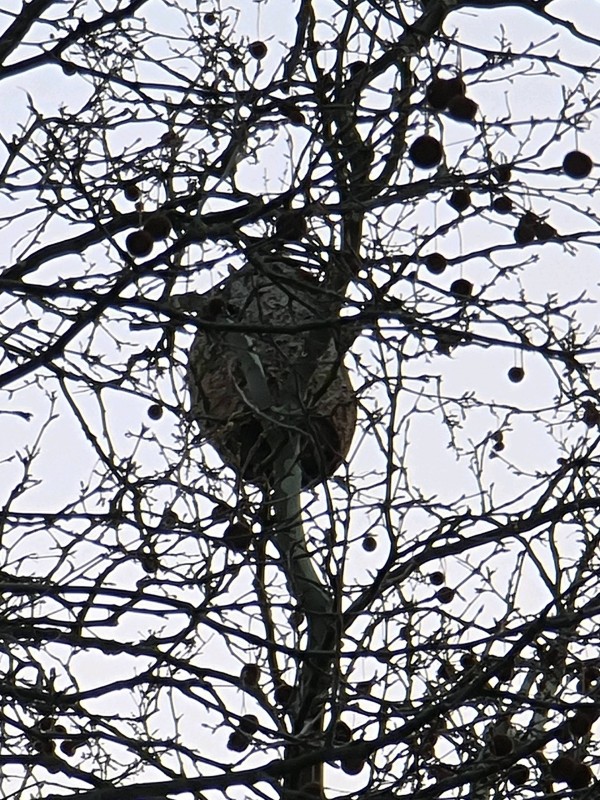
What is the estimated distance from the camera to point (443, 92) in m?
3.44

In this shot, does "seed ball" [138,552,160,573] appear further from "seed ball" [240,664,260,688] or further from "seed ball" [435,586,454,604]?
Result: "seed ball" [435,586,454,604]

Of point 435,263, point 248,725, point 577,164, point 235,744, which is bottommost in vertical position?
point 248,725

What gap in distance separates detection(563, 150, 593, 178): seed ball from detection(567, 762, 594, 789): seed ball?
1522mm

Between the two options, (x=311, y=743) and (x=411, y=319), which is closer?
(x=411, y=319)

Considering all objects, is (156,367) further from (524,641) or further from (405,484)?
(524,641)

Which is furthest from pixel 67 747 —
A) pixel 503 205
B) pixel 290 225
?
pixel 503 205

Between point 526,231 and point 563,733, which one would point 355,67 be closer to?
point 526,231

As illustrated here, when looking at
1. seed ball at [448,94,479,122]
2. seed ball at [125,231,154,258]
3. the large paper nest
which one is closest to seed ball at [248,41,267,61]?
the large paper nest

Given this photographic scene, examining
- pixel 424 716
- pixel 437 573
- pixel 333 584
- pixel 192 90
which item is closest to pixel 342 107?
pixel 192 90

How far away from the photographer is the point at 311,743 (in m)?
3.62

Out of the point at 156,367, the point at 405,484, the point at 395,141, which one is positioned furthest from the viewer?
the point at 405,484

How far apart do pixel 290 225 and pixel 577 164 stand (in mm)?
924

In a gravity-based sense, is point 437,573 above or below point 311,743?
above

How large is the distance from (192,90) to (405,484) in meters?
1.55
